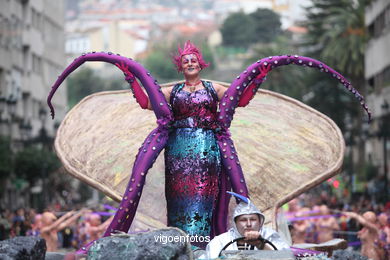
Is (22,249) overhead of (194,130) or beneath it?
beneath

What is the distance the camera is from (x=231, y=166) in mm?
10586

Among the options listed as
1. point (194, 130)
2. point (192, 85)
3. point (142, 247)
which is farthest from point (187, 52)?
point (142, 247)

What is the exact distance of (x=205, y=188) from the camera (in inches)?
416

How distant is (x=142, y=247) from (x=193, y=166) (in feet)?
11.0

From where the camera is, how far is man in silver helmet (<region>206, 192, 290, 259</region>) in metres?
8.24

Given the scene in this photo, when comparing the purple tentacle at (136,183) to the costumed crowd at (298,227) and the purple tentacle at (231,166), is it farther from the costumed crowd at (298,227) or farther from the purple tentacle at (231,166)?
the costumed crowd at (298,227)

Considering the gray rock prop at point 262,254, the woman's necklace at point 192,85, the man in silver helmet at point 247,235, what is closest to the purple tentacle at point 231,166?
the woman's necklace at point 192,85

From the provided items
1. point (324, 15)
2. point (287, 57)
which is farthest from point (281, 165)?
point (324, 15)

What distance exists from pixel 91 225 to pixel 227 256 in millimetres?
13186

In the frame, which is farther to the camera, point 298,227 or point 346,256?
point 298,227

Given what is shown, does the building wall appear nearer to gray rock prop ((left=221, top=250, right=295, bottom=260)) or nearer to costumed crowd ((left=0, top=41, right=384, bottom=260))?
costumed crowd ((left=0, top=41, right=384, bottom=260))

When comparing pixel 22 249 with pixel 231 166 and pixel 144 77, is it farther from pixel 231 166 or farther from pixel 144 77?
pixel 144 77

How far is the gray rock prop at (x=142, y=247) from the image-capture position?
7168 millimetres

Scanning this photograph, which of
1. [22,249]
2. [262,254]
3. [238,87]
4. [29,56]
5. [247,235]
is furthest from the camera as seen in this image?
[29,56]
